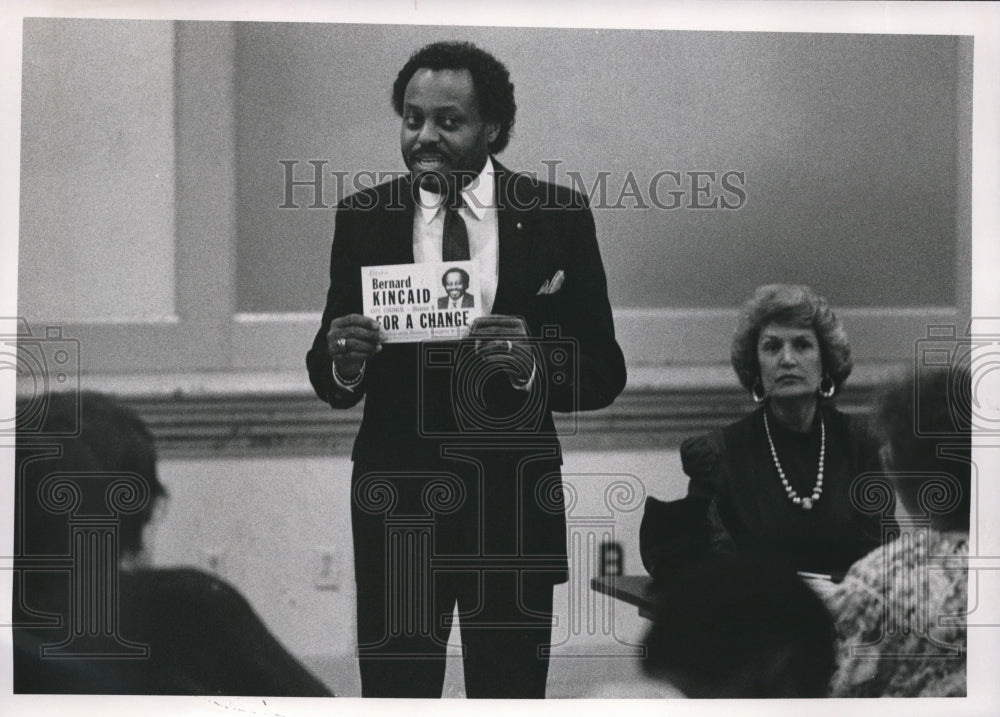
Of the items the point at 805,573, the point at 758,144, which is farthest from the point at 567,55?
the point at 805,573

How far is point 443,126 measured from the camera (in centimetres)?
285

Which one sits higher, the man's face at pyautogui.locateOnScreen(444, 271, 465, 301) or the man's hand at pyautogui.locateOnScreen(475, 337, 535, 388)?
the man's face at pyautogui.locateOnScreen(444, 271, 465, 301)

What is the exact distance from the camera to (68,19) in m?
2.84

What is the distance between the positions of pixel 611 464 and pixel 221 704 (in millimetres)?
1016

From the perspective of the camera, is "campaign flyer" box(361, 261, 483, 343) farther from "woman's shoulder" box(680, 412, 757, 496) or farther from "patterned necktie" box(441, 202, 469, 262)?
"woman's shoulder" box(680, 412, 757, 496)

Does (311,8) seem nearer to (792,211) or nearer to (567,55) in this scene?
(567,55)

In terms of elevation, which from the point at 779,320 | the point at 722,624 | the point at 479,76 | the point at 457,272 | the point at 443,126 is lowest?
the point at 722,624

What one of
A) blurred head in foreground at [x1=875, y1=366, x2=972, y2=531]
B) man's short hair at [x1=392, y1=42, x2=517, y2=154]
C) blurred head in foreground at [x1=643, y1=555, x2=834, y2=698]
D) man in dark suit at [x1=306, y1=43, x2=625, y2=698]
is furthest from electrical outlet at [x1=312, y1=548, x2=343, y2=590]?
blurred head in foreground at [x1=875, y1=366, x2=972, y2=531]

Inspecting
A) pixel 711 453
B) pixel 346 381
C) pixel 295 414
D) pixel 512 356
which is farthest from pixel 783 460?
pixel 295 414

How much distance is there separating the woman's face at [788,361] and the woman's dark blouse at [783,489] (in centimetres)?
7

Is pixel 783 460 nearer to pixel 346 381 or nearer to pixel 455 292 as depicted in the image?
pixel 455 292

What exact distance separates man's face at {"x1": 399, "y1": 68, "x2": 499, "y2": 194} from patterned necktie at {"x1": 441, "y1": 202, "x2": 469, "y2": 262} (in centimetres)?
6

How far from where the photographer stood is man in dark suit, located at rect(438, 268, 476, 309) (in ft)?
9.31

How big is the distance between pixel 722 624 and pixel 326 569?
90cm
